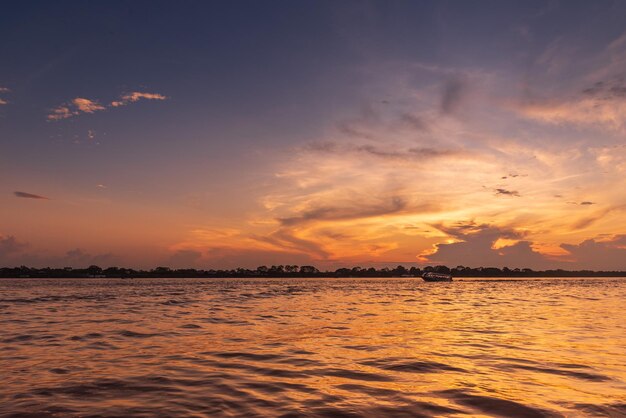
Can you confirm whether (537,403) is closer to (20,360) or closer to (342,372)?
(342,372)

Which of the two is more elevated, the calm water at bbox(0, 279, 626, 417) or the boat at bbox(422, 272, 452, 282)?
the boat at bbox(422, 272, 452, 282)

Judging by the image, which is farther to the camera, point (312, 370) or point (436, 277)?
point (436, 277)

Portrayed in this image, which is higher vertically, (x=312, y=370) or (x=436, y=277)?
(x=436, y=277)

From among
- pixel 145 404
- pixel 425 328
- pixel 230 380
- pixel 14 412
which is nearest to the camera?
pixel 14 412

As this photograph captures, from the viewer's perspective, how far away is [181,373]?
44.4 ft

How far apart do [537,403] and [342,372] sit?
213 inches

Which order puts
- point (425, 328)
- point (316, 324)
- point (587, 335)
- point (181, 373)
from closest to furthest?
point (181, 373) < point (587, 335) < point (425, 328) < point (316, 324)

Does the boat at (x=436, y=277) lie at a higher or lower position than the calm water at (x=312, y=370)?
higher

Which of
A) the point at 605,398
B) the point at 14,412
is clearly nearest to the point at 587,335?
the point at 605,398

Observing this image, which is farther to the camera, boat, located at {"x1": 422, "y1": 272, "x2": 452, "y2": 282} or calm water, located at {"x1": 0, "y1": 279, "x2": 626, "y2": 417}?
boat, located at {"x1": 422, "y1": 272, "x2": 452, "y2": 282}

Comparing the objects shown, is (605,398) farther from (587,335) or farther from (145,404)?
(587,335)

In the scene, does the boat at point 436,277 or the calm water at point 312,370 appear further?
the boat at point 436,277

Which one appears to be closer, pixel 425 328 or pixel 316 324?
pixel 425 328

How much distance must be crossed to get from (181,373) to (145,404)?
11.5 feet
